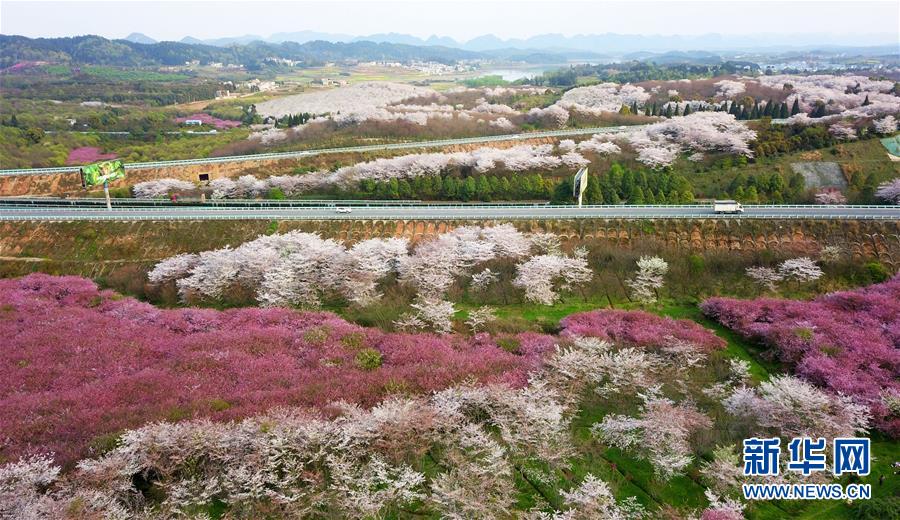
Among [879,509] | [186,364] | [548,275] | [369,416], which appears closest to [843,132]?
[548,275]

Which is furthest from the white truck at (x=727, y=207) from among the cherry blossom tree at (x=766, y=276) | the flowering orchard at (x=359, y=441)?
the flowering orchard at (x=359, y=441)

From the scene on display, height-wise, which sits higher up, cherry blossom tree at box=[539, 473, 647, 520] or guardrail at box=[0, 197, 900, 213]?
guardrail at box=[0, 197, 900, 213]

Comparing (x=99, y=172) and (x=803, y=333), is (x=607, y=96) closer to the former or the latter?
(x=803, y=333)

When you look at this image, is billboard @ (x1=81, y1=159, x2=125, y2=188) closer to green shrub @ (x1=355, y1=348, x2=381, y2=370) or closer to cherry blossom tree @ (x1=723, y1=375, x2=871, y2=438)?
green shrub @ (x1=355, y1=348, x2=381, y2=370)

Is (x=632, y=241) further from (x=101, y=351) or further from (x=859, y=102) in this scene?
(x=859, y=102)

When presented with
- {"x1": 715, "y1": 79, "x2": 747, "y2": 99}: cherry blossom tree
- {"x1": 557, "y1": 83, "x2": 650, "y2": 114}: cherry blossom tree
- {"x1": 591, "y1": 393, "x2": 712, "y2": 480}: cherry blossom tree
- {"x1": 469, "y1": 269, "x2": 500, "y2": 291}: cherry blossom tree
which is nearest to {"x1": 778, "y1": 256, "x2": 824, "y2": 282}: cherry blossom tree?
{"x1": 591, "y1": 393, "x2": 712, "y2": 480}: cherry blossom tree

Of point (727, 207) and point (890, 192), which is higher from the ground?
point (727, 207)
